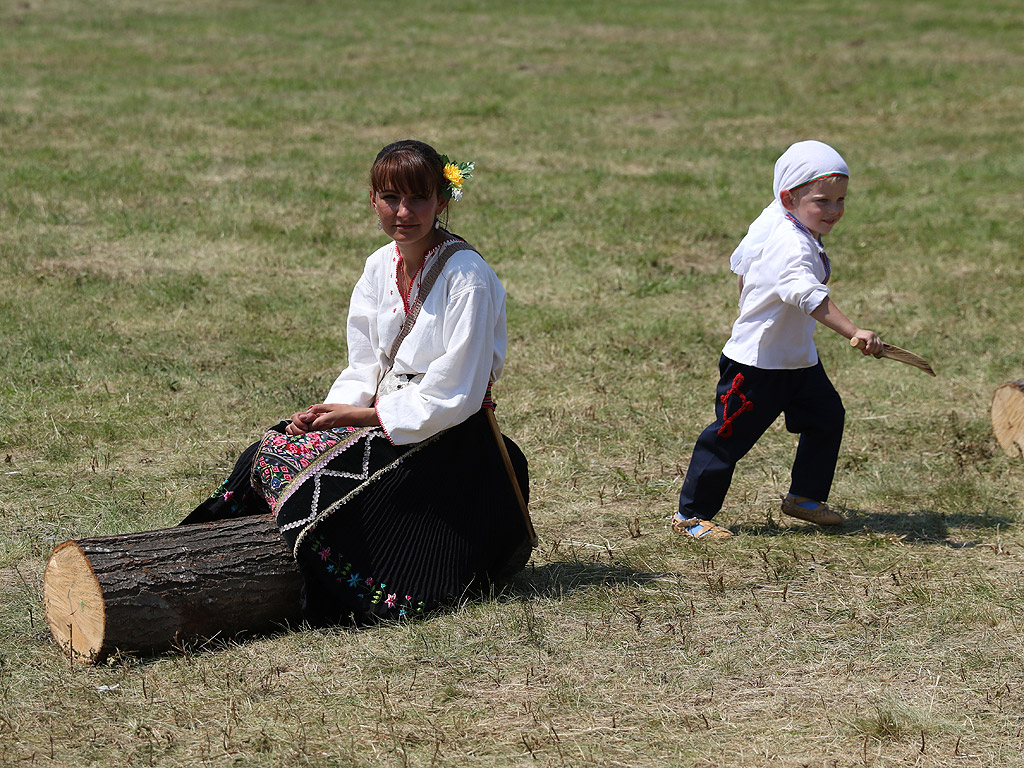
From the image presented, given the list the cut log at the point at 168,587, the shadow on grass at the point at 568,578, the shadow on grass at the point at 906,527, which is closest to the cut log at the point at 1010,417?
the shadow on grass at the point at 906,527

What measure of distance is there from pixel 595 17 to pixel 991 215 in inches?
505

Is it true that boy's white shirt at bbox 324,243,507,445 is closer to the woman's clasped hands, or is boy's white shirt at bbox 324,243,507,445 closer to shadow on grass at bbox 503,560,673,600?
the woman's clasped hands

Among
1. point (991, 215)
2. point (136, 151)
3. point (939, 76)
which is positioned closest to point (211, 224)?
point (136, 151)

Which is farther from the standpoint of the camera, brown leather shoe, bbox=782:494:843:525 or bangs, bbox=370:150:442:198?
brown leather shoe, bbox=782:494:843:525

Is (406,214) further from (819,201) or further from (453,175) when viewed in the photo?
(819,201)

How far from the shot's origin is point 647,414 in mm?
6809

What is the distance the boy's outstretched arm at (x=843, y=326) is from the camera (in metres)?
4.66

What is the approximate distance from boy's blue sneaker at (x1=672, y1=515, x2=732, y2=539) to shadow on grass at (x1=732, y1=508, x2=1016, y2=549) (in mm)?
216

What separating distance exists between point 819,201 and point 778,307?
462 mm

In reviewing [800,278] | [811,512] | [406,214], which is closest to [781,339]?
[800,278]

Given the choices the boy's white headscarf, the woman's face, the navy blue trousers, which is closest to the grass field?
the navy blue trousers

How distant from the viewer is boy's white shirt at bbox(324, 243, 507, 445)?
13.7 ft

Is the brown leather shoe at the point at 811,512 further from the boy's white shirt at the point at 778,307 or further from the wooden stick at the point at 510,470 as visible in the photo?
the wooden stick at the point at 510,470

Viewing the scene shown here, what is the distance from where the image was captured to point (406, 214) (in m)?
4.25
